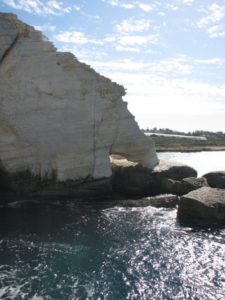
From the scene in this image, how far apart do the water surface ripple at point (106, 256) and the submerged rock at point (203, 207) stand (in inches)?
51.1

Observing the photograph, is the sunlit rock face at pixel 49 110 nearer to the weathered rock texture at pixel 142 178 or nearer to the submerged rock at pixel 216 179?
the weathered rock texture at pixel 142 178

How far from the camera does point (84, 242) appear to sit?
24.6 meters

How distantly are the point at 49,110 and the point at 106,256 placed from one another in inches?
680

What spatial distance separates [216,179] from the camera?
139ft

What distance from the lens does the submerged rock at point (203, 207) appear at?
96.6 ft

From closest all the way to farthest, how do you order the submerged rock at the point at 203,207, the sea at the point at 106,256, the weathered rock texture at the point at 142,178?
the sea at the point at 106,256
the submerged rock at the point at 203,207
the weathered rock texture at the point at 142,178

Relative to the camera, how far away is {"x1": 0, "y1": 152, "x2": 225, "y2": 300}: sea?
1825 cm

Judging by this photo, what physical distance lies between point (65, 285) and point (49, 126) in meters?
19.4

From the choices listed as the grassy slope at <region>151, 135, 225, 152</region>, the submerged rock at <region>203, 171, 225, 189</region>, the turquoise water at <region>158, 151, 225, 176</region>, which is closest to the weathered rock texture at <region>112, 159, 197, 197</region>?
the submerged rock at <region>203, 171, 225, 189</region>

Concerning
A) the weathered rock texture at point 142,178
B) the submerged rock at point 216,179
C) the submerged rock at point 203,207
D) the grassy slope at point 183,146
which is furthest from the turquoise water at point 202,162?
the submerged rock at point 203,207

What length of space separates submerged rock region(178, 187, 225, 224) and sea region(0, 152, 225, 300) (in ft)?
3.56

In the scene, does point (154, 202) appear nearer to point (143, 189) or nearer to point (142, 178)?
point (143, 189)

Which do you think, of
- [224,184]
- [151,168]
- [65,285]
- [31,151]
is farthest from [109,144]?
[65,285]

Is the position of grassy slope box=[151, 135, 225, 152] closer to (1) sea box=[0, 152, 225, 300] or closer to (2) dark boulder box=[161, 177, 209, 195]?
(2) dark boulder box=[161, 177, 209, 195]
